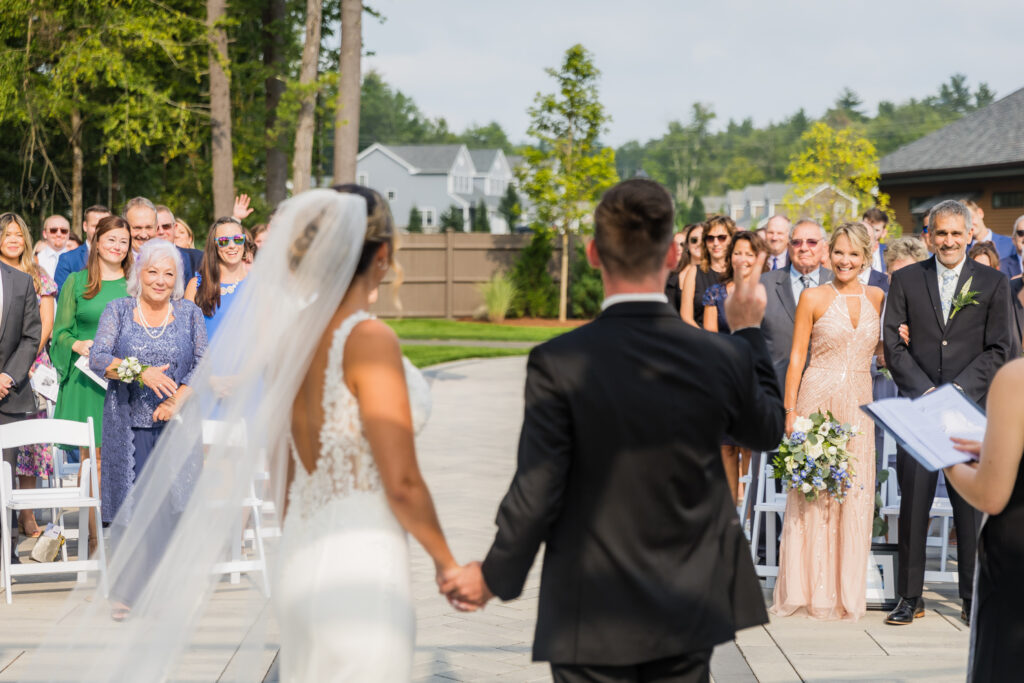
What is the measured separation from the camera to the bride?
336 centimetres

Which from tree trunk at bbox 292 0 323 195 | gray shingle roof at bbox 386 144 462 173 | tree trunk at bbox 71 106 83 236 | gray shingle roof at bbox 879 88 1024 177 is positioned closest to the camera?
tree trunk at bbox 292 0 323 195

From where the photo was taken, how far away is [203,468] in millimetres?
3771

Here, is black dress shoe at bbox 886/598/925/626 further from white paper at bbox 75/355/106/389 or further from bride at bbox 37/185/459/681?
white paper at bbox 75/355/106/389

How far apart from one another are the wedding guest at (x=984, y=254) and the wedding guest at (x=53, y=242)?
28.8ft

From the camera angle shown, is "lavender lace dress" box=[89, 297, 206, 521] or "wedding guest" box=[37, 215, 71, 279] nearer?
"lavender lace dress" box=[89, 297, 206, 521]

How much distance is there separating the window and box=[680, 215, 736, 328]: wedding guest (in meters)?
28.4

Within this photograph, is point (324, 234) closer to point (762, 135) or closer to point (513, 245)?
point (513, 245)

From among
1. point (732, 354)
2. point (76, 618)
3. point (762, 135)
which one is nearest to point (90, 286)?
point (76, 618)

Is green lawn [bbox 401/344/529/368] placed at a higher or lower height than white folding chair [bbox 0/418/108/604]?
lower

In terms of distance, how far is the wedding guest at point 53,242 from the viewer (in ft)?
37.8

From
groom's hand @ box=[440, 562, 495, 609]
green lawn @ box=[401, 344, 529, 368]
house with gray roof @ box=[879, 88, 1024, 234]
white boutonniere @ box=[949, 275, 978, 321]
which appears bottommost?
green lawn @ box=[401, 344, 529, 368]

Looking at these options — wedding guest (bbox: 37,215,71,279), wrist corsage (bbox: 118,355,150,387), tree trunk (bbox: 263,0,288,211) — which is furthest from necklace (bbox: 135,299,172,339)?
tree trunk (bbox: 263,0,288,211)

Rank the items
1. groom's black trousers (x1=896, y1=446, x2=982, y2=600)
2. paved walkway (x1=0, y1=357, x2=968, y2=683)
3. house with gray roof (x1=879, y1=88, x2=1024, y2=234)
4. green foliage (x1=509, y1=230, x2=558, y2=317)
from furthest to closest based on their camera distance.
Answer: house with gray roof (x1=879, y1=88, x2=1024, y2=234)
green foliage (x1=509, y1=230, x2=558, y2=317)
groom's black trousers (x1=896, y1=446, x2=982, y2=600)
paved walkway (x1=0, y1=357, x2=968, y2=683)

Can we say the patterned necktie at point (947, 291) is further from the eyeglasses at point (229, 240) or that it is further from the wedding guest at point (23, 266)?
the wedding guest at point (23, 266)
